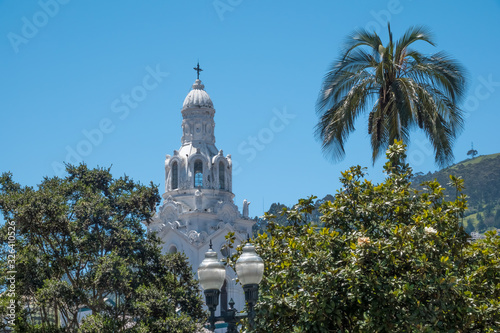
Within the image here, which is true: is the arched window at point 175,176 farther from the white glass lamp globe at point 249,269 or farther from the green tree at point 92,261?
the white glass lamp globe at point 249,269

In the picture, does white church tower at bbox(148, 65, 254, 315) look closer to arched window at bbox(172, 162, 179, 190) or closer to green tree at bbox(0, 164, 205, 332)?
arched window at bbox(172, 162, 179, 190)

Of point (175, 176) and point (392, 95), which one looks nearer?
point (392, 95)

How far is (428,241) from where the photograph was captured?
625 inches

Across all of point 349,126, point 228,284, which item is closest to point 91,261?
point 349,126

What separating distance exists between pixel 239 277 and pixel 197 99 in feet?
170

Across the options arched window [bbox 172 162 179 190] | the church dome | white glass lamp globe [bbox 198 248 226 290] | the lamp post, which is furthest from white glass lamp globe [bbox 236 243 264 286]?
the church dome

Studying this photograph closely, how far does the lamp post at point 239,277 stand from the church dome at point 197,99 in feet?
166

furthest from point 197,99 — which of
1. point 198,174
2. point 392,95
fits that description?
point 392,95

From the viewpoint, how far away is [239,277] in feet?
47.7

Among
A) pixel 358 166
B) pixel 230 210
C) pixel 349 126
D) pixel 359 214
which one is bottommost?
pixel 359 214

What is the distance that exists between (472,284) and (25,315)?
19.6m

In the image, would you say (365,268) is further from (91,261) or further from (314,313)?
(91,261)

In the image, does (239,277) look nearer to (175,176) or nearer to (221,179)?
(221,179)

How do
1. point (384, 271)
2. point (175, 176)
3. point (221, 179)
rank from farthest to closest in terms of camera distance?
1. point (221, 179)
2. point (175, 176)
3. point (384, 271)
